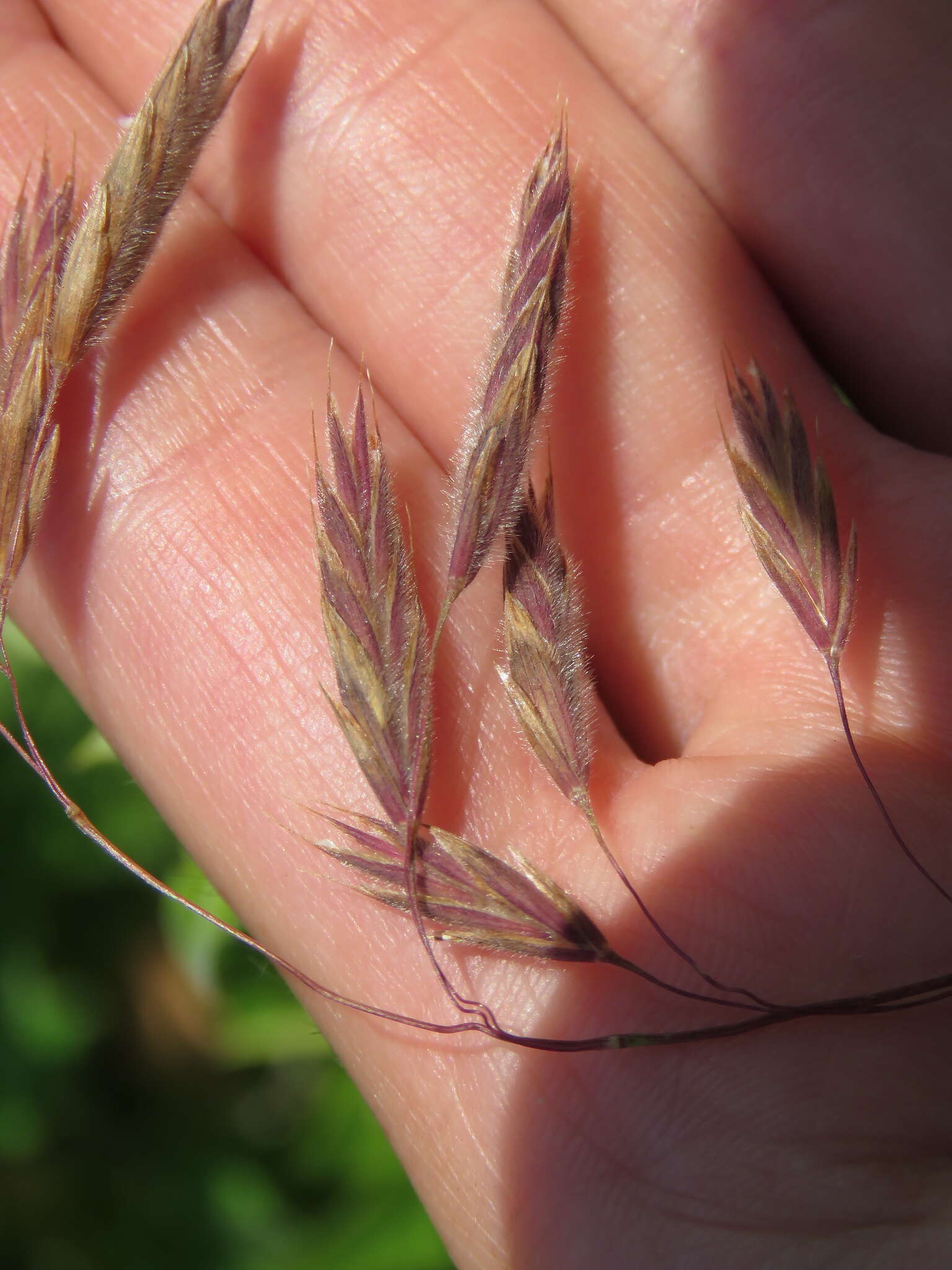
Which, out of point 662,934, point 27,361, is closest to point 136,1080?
point 662,934

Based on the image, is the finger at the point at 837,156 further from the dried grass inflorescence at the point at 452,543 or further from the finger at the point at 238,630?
the finger at the point at 238,630

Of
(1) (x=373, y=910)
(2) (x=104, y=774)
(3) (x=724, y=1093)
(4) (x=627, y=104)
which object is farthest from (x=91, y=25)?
(3) (x=724, y=1093)

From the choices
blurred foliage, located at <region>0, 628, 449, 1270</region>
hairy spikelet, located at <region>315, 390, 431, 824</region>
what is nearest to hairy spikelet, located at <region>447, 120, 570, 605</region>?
hairy spikelet, located at <region>315, 390, 431, 824</region>

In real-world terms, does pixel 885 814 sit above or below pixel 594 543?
below

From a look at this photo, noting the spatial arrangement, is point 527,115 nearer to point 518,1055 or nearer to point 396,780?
point 396,780

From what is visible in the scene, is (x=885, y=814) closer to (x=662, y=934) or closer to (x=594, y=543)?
(x=662, y=934)

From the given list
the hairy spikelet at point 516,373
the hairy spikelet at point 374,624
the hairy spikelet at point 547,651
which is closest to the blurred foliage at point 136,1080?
the hairy spikelet at point 374,624

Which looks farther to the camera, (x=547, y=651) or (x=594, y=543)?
(x=594, y=543)
